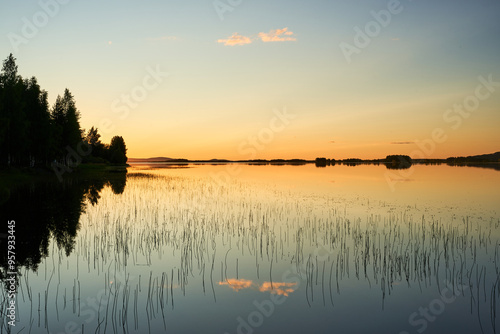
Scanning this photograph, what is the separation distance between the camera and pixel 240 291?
12531mm

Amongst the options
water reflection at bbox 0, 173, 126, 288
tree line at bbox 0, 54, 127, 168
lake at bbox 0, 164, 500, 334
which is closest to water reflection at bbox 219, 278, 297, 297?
lake at bbox 0, 164, 500, 334

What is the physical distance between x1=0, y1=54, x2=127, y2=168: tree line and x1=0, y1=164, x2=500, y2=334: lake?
44215 mm

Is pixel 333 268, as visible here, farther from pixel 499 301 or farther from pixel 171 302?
pixel 171 302

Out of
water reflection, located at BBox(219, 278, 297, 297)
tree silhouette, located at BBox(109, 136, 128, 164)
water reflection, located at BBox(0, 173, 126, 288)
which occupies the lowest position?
water reflection, located at BBox(219, 278, 297, 297)

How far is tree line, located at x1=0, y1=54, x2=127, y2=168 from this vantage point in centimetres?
6325

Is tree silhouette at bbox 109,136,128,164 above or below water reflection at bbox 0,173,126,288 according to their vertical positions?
above

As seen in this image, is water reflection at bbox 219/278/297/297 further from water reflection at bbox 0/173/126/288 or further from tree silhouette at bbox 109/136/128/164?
tree silhouette at bbox 109/136/128/164

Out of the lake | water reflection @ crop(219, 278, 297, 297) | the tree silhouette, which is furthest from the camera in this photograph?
the tree silhouette

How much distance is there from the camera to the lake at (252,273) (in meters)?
10.3

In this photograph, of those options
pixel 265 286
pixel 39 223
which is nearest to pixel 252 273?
pixel 265 286

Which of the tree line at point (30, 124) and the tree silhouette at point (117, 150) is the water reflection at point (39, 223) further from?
the tree silhouette at point (117, 150)

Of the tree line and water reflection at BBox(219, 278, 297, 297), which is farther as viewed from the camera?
the tree line

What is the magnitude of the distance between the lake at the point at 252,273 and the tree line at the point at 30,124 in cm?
4422

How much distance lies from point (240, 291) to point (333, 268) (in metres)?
4.77
